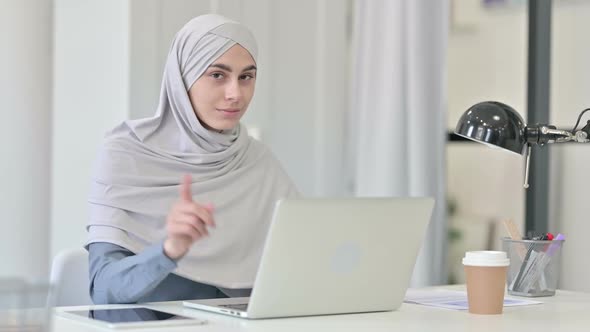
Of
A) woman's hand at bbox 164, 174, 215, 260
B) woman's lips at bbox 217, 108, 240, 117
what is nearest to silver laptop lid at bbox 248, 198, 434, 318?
woman's hand at bbox 164, 174, 215, 260

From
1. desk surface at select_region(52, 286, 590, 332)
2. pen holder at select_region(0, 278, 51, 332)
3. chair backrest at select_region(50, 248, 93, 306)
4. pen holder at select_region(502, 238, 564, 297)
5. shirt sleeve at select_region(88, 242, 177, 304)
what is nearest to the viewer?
pen holder at select_region(0, 278, 51, 332)

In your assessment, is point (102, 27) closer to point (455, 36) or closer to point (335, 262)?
point (335, 262)

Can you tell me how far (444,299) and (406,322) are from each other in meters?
0.36

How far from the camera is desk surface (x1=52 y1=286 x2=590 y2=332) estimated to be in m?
1.52

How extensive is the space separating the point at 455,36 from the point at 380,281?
3.53 metres

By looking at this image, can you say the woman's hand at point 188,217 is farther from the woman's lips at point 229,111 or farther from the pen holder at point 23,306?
the woman's lips at point 229,111

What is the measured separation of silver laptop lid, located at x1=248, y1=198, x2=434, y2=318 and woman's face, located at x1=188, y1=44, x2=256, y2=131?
676mm

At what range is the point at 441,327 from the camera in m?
1.57

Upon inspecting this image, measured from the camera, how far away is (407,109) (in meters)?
3.55

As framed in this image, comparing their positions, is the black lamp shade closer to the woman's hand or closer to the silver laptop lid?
the silver laptop lid

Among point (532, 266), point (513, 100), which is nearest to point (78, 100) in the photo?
point (532, 266)

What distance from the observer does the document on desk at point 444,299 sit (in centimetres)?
187

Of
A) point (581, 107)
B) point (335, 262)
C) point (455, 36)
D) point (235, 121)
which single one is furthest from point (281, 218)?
point (455, 36)

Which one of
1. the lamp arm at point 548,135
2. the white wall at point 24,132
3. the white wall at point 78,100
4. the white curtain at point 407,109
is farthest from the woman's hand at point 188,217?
the white curtain at point 407,109
